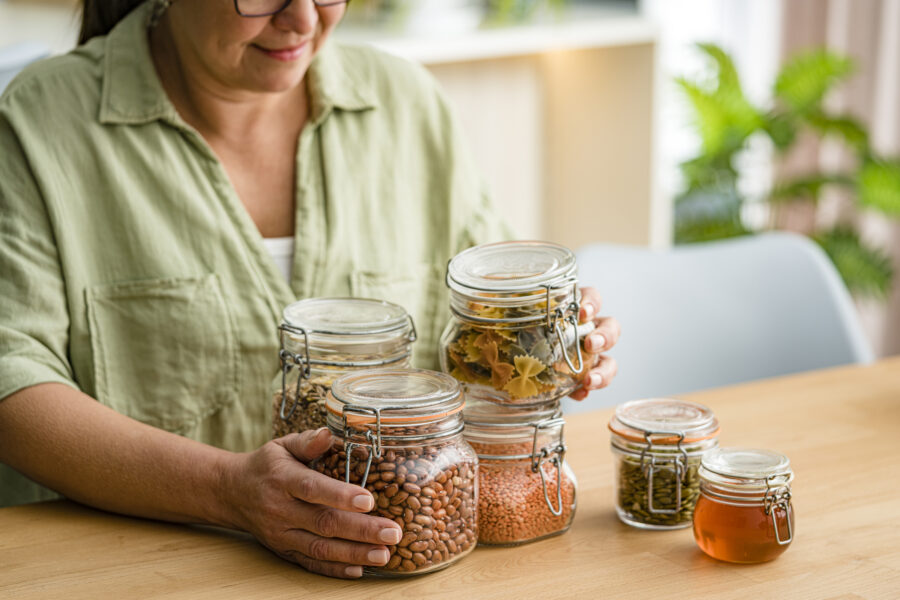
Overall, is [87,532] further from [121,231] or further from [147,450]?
[121,231]

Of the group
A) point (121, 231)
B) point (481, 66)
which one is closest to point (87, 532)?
point (121, 231)

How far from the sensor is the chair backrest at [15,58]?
5.43ft

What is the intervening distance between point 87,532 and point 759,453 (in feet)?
2.16

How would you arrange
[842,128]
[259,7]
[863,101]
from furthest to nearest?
[863,101]
[842,128]
[259,7]

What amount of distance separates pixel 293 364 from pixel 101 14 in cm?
73

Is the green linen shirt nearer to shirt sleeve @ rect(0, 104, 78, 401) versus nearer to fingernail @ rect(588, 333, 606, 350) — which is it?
shirt sleeve @ rect(0, 104, 78, 401)

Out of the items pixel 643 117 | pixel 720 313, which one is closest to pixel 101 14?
pixel 720 313

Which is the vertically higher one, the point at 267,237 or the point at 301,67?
the point at 301,67

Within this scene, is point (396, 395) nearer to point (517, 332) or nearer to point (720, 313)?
point (517, 332)

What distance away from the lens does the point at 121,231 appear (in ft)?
4.43

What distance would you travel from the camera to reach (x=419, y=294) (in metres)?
1.55

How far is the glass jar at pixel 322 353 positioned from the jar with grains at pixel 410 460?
0.09 meters

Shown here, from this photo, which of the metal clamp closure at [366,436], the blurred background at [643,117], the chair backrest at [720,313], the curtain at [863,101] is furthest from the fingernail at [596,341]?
the curtain at [863,101]

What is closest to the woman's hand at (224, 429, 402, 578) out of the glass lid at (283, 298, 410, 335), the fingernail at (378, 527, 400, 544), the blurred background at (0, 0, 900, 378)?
the fingernail at (378, 527, 400, 544)
